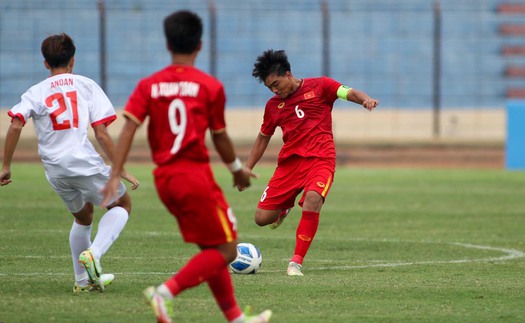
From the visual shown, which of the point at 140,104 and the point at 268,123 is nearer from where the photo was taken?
the point at 140,104

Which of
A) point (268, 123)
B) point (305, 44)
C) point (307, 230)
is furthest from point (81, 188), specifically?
point (305, 44)

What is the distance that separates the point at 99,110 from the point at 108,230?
0.97 m

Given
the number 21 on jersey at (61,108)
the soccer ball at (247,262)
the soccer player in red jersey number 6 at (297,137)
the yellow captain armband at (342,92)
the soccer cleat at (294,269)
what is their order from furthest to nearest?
the soccer player in red jersey number 6 at (297,137) < the yellow captain armband at (342,92) < the soccer ball at (247,262) < the soccer cleat at (294,269) < the number 21 on jersey at (61,108)

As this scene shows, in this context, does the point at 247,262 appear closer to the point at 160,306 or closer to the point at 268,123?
the point at 268,123

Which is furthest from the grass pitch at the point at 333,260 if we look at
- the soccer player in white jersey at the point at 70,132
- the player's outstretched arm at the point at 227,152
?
the player's outstretched arm at the point at 227,152

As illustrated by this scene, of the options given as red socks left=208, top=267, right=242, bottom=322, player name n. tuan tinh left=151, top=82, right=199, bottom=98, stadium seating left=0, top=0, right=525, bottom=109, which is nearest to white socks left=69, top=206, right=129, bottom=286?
red socks left=208, top=267, right=242, bottom=322

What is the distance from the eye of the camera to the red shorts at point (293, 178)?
9.93 meters

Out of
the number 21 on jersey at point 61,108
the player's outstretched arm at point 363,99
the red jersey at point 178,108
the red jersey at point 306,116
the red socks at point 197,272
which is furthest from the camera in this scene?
the red jersey at point 306,116

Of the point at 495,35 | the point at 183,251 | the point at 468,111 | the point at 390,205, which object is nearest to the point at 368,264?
the point at 183,251

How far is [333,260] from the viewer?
10.7 metres

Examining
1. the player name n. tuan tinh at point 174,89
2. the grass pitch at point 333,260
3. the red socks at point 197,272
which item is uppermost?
the player name n. tuan tinh at point 174,89

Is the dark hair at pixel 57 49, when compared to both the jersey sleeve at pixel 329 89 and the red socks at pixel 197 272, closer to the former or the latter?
the red socks at pixel 197 272

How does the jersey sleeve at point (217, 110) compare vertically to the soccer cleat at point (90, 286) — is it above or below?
above

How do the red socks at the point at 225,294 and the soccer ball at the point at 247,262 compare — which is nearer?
the red socks at the point at 225,294
